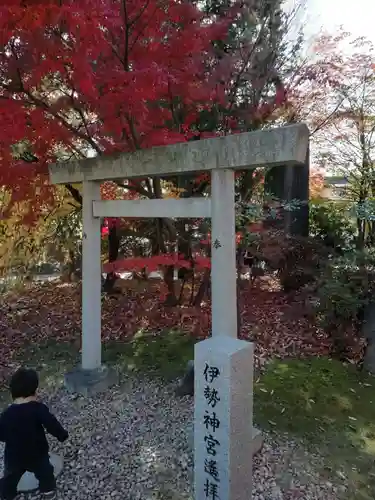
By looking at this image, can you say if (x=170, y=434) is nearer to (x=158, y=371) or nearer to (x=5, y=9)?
(x=158, y=371)

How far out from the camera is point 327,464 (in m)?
3.43

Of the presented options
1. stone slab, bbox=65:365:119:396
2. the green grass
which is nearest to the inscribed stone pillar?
the green grass

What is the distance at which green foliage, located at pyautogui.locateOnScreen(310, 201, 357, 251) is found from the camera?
9742 millimetres

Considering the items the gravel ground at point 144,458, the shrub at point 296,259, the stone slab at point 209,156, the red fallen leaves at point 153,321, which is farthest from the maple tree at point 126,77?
the gravel ground at point 144,458

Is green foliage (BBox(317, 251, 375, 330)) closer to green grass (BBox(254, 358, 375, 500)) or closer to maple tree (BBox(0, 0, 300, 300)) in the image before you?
green grass (BBox(254, 358, 375, 500))

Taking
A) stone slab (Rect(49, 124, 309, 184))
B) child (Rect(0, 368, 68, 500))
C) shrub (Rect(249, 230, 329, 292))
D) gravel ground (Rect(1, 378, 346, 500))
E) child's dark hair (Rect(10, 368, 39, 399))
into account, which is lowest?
gravel ground (Rect(1, 378, 346, 500))

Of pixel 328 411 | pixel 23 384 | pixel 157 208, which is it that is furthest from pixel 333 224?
pixel 23 384

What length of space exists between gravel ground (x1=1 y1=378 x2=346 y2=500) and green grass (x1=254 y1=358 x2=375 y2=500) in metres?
0.25

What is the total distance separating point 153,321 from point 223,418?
4.78 meters

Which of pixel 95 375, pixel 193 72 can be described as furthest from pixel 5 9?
pixel 95 375

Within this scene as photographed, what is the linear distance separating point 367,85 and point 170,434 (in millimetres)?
8373

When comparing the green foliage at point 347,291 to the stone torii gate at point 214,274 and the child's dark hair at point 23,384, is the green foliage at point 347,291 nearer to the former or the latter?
the stone torii gate at point 214,274

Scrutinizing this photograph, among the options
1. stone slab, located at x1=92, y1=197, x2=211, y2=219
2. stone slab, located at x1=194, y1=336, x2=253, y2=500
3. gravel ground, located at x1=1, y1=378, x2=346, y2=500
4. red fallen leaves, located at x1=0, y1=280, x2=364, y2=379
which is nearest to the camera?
stone slab, located at x1=194, y1=336, x2=253, y2=500

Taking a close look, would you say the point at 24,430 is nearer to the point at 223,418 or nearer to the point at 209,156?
the point at 223,418
